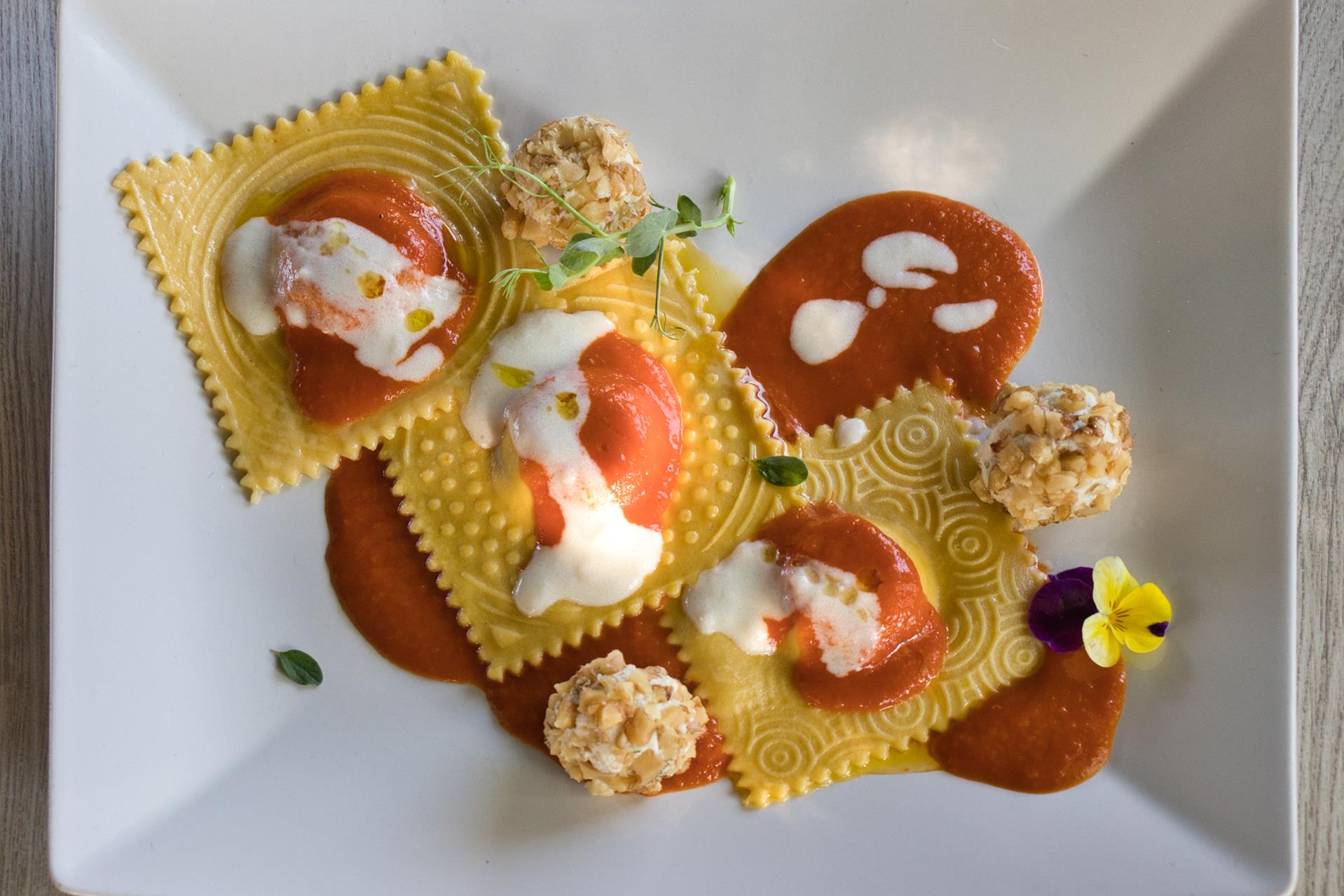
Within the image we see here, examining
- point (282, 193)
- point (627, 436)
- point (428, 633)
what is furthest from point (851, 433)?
point (282, 193)

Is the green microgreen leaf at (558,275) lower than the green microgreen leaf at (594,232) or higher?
lower

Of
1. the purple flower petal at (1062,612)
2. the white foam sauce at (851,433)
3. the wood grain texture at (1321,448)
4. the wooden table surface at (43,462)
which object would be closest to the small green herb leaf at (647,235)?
the white foam sauce at (851,433)

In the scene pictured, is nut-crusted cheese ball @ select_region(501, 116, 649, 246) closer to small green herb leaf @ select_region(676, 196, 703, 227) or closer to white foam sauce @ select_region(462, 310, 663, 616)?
small green herb leaf @ select_region(676, 196, 703, 227)

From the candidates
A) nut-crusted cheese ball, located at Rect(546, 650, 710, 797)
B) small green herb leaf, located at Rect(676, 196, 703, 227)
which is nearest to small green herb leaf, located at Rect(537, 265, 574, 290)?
small green herb leaf, located at Rect(676, 196, 703, 227)

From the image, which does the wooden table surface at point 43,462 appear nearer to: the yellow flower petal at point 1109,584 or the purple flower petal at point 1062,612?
the yellow flower petal at point 1109,584

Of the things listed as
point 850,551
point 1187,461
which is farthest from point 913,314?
point 1187,461

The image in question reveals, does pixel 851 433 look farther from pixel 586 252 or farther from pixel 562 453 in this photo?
pixel 586 252

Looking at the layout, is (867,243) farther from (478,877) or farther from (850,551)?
(478,877)
